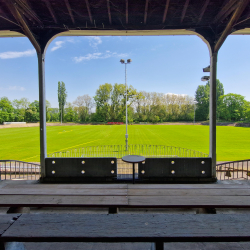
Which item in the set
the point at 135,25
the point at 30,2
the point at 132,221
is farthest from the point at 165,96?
the point at 132,221

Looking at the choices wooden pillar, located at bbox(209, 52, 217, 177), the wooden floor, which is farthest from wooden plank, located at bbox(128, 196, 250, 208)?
wooden pillar, located at bbox(209, 52, 217, 177)

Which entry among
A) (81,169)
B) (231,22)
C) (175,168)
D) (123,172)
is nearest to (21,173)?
(123,172)

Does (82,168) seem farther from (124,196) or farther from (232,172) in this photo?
(232,172)

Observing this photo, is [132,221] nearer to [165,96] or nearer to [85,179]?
[85,179]

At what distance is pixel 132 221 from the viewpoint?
107cm

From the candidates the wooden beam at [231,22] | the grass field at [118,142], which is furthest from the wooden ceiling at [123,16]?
the grass field at [118,142]

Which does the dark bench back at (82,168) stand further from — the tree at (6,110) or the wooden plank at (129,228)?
the tree at (6,110)

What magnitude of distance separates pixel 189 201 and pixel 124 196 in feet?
2.39

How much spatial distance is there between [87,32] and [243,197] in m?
4.19

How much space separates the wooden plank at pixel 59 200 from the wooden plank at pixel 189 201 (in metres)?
0.17

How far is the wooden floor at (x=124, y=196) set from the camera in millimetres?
1484

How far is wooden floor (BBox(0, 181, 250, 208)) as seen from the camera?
1484 mm

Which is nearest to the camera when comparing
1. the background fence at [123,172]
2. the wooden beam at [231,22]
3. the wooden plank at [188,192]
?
the wooden plank at [188,192]

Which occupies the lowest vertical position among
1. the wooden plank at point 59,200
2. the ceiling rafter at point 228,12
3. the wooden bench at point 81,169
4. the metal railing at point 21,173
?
the metal railing at point 21,173
